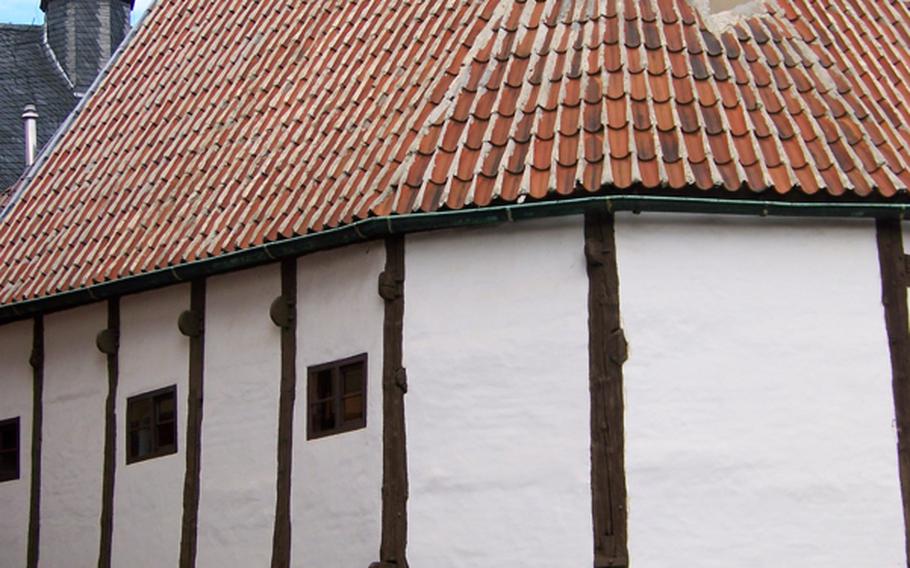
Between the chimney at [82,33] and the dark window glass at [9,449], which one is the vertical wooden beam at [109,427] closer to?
the dark window glass at [9,449]

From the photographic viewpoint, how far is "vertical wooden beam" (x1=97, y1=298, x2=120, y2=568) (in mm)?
21703

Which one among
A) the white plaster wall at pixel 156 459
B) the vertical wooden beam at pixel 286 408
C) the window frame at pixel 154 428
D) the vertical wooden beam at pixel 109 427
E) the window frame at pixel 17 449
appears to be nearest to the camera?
the vertical wooden beam at pixel 286 408

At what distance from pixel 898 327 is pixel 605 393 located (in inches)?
101

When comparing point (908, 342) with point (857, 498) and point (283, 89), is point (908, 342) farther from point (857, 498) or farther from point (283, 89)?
point (283, 89)

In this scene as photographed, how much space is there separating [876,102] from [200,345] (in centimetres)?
657

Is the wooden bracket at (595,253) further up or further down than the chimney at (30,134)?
further down

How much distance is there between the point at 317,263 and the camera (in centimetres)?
2006

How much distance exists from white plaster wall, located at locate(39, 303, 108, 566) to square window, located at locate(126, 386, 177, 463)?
42cm

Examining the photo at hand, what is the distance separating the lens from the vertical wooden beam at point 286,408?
19.8 meters

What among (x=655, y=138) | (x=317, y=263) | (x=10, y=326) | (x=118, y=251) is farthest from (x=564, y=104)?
(x=10, y=326)

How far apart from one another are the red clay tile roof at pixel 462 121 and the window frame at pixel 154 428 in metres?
1.16

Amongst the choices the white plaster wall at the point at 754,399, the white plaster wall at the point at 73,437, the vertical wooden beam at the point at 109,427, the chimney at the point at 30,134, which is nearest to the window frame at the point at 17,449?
the white plaster wall at the point at 73,437

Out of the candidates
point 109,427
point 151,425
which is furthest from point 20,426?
point 151,425

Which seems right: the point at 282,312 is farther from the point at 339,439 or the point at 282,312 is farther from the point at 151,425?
the point at 151,425
